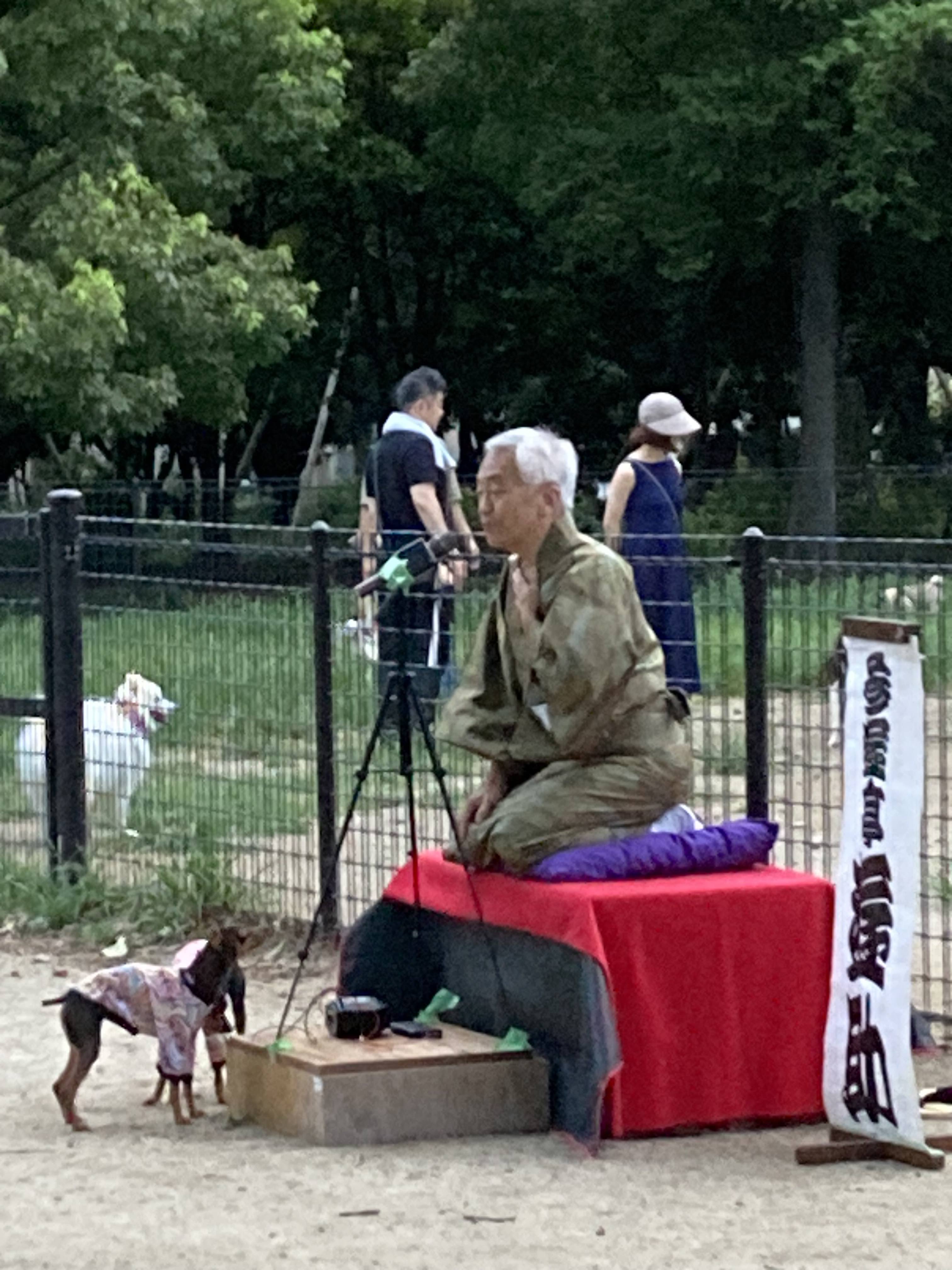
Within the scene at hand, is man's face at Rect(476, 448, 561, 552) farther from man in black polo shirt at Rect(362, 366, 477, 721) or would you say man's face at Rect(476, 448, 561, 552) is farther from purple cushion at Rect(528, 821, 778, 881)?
man in black polo shirt at Rect(362, 366, 477, 721)

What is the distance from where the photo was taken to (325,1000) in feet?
25.9

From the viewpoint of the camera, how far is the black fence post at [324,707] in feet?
29.0

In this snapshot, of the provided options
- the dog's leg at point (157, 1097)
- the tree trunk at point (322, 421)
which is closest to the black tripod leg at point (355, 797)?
the dog's leg at point (157, 1097)

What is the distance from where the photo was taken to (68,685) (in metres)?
10.1

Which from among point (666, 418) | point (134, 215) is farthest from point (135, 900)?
point (134, 215)

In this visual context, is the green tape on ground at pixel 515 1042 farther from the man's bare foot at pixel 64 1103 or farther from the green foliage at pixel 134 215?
the green foliage at pixel 134 215

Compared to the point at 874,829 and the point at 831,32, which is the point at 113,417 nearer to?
the point at 831,32

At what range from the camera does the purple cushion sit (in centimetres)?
656

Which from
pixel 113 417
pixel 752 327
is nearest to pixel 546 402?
pixel 752 327

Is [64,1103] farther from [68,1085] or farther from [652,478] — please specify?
[652,478]

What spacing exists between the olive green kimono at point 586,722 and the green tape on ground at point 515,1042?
402 millimetres

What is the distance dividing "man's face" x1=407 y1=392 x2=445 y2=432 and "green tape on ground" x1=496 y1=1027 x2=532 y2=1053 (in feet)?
18.0

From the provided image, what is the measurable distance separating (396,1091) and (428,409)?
19.0 ft

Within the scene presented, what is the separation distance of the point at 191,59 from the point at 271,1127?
2711 cm
